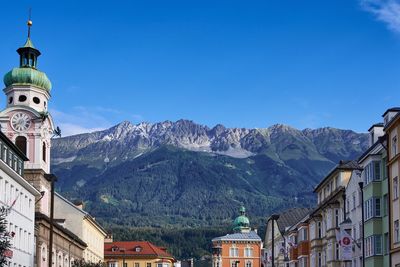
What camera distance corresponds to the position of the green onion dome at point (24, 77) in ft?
312

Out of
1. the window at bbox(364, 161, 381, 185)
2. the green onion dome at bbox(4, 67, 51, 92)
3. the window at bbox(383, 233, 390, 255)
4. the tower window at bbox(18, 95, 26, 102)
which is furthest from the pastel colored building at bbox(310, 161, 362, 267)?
the tower window at bbox(18, 95, 26, 102)

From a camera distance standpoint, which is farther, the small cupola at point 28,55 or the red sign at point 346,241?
the small cupola at point 28,55

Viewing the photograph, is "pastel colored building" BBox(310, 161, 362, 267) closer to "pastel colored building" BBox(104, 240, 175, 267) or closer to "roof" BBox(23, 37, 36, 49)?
"roof" BBox(23, 37, 36, 49)

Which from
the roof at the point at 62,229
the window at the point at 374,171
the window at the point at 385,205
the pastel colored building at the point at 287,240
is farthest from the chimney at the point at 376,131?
the roof at the point at 62,229

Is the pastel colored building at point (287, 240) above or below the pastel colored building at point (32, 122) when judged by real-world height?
below

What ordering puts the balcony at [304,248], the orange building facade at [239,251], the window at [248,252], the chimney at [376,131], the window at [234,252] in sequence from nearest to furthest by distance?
the chimney at [376,131], the balcony at [304,248], the orange building facade at [239,251], the window at [248,252], the window at [234,252]

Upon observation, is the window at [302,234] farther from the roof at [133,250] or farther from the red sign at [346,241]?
the roof at [133,250]

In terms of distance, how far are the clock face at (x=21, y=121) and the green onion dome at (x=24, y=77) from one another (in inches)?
161

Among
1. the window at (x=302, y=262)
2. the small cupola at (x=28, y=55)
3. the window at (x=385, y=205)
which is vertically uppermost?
the small cupola at (x=28, y=55)

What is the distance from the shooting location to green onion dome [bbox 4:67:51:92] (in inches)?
3740

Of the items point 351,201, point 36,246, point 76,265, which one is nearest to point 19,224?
point 36,246

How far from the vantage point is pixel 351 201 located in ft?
237

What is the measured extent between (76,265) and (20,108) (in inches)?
702

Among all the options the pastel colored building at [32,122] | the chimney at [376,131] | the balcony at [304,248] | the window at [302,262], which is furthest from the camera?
the window at [302,262]
